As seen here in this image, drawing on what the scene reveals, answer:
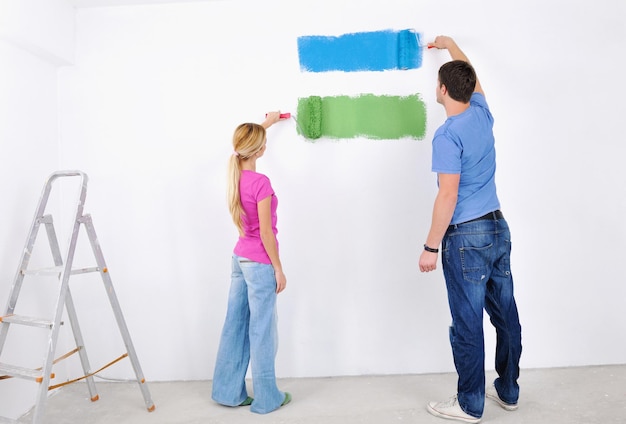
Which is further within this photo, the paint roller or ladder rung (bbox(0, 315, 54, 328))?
the paint roller

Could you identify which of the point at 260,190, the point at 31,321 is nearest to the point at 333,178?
the point at 260,190

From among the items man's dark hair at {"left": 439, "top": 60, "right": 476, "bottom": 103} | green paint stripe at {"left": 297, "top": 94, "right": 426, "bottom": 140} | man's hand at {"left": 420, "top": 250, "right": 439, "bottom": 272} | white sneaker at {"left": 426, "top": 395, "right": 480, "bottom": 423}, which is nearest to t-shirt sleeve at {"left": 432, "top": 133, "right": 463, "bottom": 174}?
man's dark hair at {"left": 439, "top": 60, "right": 476, "bottom": 103}

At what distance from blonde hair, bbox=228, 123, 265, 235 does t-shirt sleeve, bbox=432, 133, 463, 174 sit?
2.59 feet

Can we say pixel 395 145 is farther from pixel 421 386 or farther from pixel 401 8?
pixel 421 386

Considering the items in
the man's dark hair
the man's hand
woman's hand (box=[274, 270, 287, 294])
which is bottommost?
woman's hand (box=[274, 270, 287, 294])

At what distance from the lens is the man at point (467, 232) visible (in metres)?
2.18

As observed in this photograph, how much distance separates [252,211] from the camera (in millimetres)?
2389

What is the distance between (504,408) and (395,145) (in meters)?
1.38

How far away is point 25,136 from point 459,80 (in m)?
2.06

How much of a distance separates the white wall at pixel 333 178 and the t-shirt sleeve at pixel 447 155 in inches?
24.9

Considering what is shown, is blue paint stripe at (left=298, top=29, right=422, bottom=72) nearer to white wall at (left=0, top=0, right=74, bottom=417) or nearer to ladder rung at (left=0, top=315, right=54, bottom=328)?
white wall at (left=0, top=0, right=74, bottom=417)

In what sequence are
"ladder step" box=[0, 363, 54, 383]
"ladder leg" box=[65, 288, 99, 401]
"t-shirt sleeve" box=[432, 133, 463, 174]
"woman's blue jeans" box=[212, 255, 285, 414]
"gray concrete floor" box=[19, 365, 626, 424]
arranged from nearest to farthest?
"ladder step" box=[0, 363, 54, 383], "t-shirt sleeve" box=[432, 133, 463, 174], "gray concrete floor" box=[19, 365, 626, 424], "woman's blue jeans" box=[212, 255, 285, 414], "ladder leg" box=[65, 288, 99, 401]

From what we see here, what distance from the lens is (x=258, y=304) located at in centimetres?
241

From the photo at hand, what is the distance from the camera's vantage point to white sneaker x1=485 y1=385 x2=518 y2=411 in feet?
7.69
